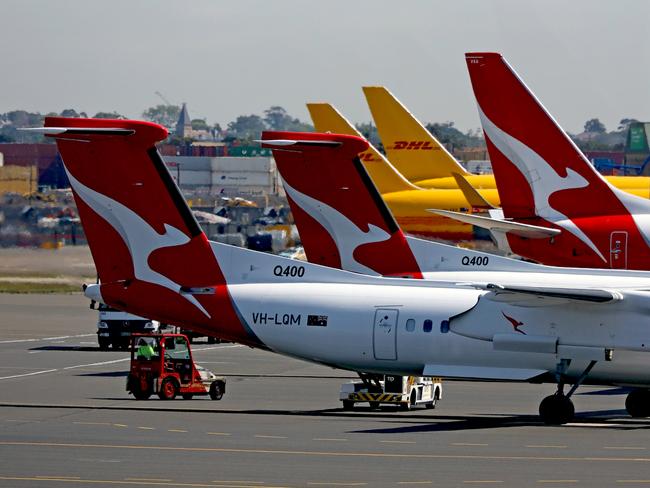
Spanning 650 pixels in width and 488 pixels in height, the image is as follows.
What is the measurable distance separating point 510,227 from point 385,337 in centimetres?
547

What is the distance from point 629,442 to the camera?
2386 centimetres

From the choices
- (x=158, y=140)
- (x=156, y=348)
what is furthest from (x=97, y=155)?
(x=156, y=348)

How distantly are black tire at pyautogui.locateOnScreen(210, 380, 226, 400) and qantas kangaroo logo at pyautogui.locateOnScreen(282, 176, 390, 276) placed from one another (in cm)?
423

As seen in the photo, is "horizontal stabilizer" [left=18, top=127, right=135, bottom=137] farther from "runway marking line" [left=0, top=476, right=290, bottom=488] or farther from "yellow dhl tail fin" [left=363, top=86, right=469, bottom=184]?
"yellow dhl tail fin" [left=363, top=86, right=469, bottom=184]

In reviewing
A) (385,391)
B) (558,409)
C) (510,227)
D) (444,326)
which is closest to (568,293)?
(558,409)

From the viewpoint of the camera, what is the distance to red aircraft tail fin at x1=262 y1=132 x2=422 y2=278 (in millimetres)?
32062

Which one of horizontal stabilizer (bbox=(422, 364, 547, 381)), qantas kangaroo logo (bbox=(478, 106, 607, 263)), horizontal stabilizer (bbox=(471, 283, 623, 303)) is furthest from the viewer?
qantas kangaroo logo (bbox=(478, 106, 607, 263))

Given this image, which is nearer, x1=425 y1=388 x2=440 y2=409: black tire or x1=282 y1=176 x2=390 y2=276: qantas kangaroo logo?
x1=425 y1=388 x2=440 y2=409: black tire

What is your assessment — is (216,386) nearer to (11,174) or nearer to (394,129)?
(394,129)

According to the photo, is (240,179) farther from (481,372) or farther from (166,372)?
(481,372)

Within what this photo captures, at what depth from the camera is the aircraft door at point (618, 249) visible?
3183 centimetres

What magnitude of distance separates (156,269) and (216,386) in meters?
3.96

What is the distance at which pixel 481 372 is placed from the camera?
91.1 feet

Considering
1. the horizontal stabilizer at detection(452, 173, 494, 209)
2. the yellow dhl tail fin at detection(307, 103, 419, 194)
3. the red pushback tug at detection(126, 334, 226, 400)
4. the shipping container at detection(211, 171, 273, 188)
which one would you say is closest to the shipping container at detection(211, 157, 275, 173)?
the shipping container at detection(211, 171, 273, 188)
